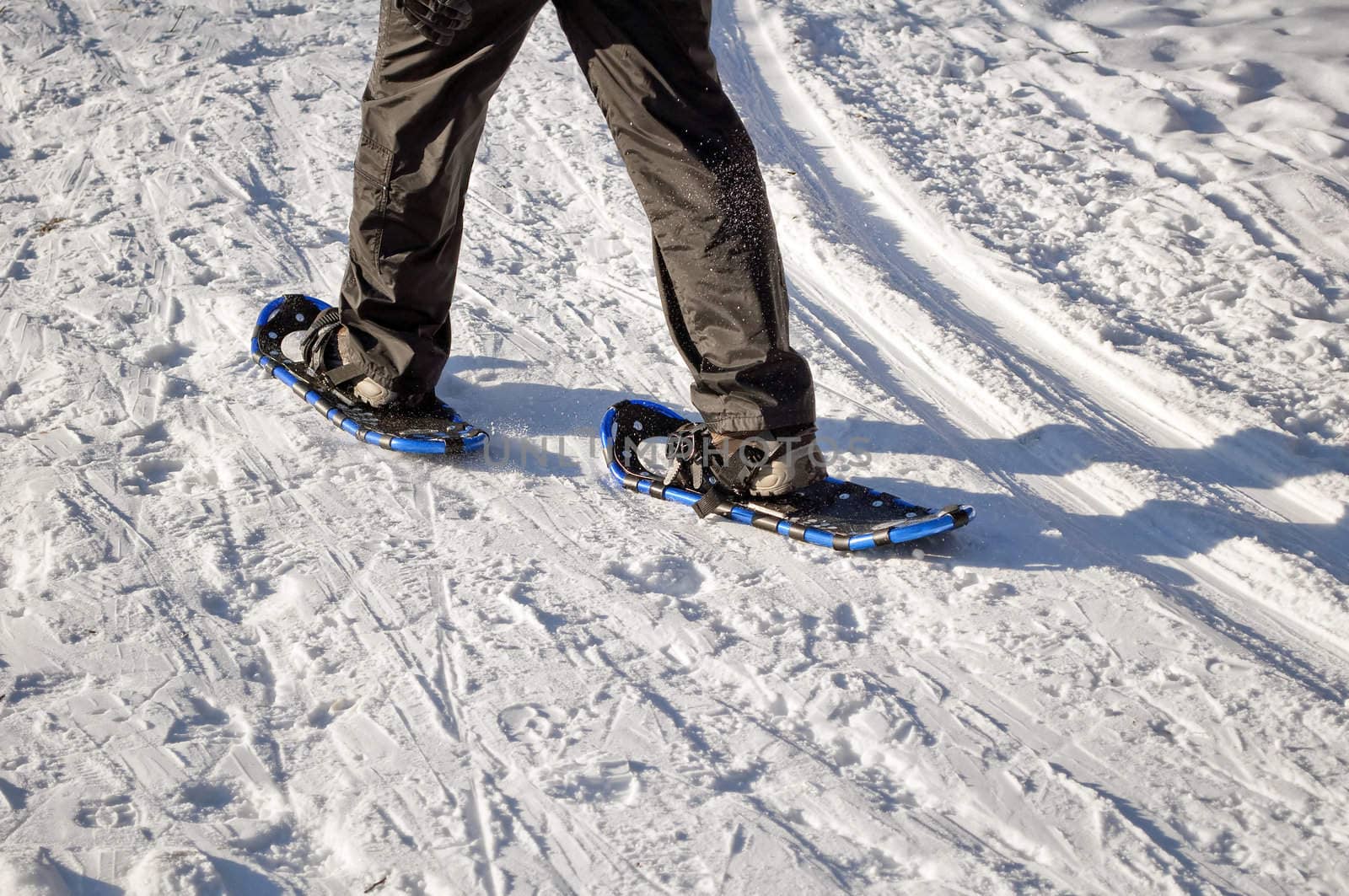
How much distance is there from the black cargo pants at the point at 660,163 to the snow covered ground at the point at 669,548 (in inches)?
15.7

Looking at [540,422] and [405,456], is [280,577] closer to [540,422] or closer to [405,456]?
[405,456]

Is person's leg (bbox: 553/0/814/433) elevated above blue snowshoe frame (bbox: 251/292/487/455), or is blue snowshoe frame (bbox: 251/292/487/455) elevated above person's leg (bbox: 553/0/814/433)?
person's leg (bbox: 553/0/814/433)

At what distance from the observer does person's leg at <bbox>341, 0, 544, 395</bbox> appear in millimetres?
2189

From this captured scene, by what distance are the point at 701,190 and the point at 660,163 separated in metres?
0.11

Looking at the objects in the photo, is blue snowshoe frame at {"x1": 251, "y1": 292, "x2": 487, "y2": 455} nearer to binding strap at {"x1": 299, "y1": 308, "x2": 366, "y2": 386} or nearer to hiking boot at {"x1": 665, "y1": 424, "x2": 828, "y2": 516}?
binding strap at {"x1": 299, "y1": 308, "x2": 366, "y2": 386}

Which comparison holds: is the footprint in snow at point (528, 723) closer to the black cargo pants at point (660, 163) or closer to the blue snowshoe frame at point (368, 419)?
the black cargo pants at point (660, 163)

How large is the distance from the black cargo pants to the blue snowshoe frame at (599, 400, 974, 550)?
0.21 meters

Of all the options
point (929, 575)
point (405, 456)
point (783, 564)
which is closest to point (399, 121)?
point (405, 456)

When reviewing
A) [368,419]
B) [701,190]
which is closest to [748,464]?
[701,190]

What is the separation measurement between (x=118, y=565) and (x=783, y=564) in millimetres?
1333

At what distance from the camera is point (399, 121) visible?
2268 millimetres

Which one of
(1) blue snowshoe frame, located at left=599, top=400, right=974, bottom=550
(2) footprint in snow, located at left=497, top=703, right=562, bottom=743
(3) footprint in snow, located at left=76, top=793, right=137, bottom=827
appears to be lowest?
(2) footprint in snow, located at left=497, top=703, right=562, bottom=743

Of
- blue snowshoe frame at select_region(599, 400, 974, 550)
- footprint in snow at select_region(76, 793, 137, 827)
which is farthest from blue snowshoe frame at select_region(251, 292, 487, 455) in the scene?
footprint in snow at select_region(76, 793, 137, 827)

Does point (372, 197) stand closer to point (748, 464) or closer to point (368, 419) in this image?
point (368, 419)
